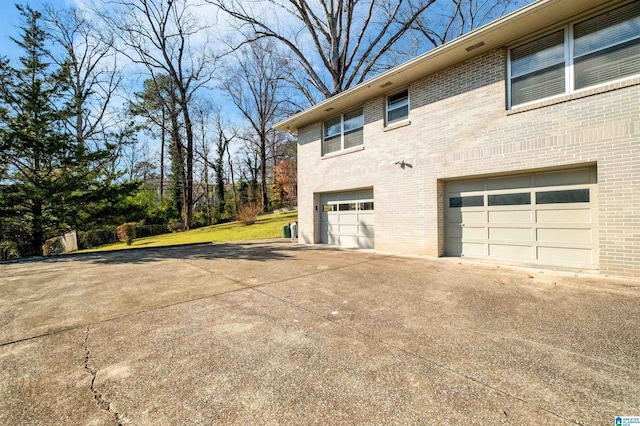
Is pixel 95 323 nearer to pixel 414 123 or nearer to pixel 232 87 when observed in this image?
pixel 414 123

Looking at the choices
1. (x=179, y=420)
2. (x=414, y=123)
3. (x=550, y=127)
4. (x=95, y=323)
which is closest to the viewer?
(x=179, y=420)

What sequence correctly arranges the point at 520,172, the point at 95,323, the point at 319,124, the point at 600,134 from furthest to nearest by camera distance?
the point at 319,124 → the point at 520,172 → the point at 600,134 → the point at 95,323

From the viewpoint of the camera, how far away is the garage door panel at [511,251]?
639 cm

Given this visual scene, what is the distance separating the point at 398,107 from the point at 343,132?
2356 millimetres

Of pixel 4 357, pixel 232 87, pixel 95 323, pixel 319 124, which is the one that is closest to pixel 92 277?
pixel 95 323

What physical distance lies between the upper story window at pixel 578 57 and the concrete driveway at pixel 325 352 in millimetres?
4015

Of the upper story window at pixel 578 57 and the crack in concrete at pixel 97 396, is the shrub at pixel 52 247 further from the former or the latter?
the upper story window at pixel 578 57

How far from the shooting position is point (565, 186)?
5891 millimetres

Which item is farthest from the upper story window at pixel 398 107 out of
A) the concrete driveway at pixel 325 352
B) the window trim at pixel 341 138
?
the concrete driveway at pixel 325 352

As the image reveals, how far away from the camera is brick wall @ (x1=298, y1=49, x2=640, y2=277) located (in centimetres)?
509

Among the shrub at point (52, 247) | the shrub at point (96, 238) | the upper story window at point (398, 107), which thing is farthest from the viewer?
the shrub at point (96, 238)

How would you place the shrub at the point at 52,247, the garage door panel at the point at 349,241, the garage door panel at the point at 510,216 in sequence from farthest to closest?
the shrub at the point at 52,247 → the garage door panel at the point at 349,241 → the garage door panel at the point at 510,216

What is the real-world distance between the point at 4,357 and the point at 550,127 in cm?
926

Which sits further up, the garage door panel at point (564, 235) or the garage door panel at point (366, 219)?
the garage door panel at point (366, 219)
